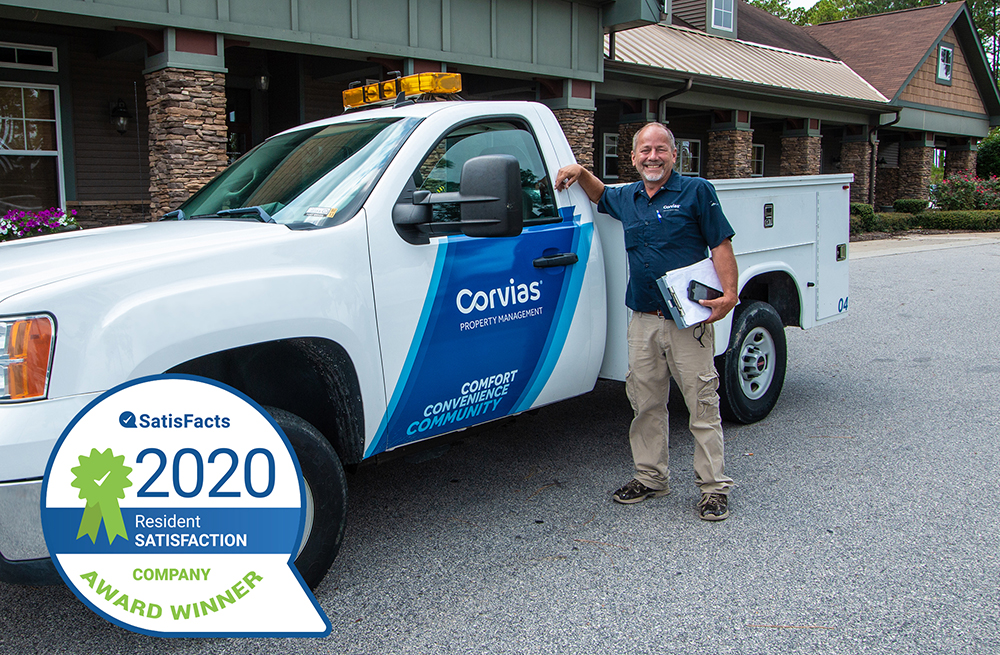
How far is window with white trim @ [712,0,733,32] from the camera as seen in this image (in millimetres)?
23750

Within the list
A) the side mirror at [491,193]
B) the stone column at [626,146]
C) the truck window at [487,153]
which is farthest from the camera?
the stone column at [626,146]

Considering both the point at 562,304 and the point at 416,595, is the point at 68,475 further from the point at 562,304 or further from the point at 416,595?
the point at 562,304

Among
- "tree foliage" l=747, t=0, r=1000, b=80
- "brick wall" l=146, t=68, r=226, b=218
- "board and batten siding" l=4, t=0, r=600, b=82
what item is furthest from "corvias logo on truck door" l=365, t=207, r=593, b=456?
"tree foliage" l=747, t=0, r=1000, b=80

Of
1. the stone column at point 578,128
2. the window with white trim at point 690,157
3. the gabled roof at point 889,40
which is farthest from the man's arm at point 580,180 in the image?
the gabled roof at point 889,40

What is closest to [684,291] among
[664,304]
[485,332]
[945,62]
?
[664,304]

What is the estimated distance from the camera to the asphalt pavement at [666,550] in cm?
304

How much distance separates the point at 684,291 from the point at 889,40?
30999 millimetres

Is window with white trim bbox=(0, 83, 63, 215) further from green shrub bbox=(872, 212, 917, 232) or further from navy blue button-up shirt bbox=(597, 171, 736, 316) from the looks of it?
green shrub bbox=(872, 212, 917, 232)

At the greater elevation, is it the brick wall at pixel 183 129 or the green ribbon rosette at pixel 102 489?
the brick wall at pixel 183 129

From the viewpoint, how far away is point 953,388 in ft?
21.6

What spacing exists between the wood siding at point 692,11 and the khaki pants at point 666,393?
21.7 meters

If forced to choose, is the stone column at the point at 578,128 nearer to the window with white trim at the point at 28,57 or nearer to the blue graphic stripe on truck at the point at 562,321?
the window with white trim at the point at 28,57

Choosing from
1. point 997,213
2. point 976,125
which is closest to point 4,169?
point 997,213

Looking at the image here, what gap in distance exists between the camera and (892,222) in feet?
82.6
